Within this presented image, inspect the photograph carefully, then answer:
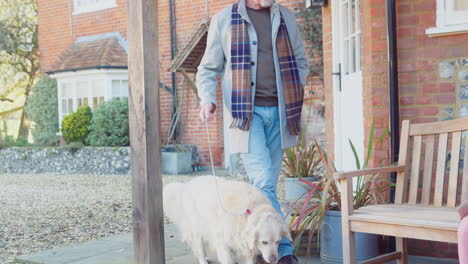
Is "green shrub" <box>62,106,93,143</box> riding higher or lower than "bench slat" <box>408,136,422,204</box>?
higher

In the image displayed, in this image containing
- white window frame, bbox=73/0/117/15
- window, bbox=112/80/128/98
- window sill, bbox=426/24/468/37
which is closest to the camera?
window sill, bbox=426/24/468/37

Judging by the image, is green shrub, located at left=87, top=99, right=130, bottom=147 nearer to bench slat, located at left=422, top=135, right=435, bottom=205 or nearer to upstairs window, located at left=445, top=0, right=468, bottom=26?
upstairs window, located at left=445, top=0, right=468, bottom=26

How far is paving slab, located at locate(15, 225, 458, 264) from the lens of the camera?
389cm

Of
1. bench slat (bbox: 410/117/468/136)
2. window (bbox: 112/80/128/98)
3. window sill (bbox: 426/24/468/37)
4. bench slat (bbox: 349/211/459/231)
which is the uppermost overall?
window (bbox: 112/80/128/98)

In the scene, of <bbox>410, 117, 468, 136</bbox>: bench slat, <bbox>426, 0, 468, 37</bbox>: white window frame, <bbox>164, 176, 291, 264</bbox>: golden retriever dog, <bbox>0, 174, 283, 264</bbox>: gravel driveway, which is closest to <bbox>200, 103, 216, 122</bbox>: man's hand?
<bbox>164, 176, 291, 264</bbox>: golden retriever dog

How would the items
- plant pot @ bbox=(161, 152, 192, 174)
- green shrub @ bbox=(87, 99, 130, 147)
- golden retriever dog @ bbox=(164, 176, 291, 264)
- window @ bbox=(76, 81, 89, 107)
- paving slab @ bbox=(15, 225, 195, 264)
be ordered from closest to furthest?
golden retriever dog @ bbox=(164, 176, 291, 264)
paving slab @ bbox=(15, 225, 195, 264)
plant pot @ bbox=(161, 152, 192, 174)
green shrub @ bbox=(87, 99, 130, 147)
window @ bbox=(76, 81, 89, 107)

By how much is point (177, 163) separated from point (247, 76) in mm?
8356

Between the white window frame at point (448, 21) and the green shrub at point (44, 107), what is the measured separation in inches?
492

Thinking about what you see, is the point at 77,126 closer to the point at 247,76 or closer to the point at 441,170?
the point at 247,76

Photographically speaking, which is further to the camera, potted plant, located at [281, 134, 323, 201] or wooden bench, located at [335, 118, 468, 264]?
potted plant, located at [281, 134, 323, 201]

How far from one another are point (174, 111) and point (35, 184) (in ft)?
12.0

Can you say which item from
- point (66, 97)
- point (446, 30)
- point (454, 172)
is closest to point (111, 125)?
point (66, 97)

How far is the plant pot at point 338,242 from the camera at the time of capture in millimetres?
3576

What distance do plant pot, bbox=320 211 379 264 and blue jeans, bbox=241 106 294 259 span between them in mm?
363
